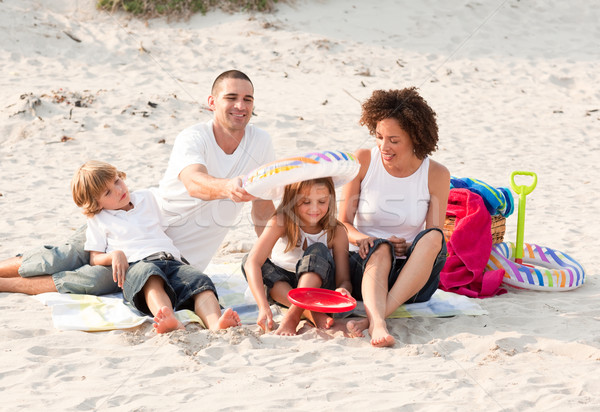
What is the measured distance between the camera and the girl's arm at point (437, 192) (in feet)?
12.8

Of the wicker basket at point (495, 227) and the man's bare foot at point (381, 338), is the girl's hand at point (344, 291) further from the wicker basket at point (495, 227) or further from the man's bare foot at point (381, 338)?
the wicker basket at point (495, 227)

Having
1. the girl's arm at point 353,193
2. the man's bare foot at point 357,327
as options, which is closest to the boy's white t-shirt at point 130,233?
the girl's arm at point 353,193

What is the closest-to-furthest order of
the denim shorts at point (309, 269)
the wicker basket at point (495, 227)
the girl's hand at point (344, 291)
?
1. the girl's hand at point (344, 291)
2. the denim shorts at point (309, 269)
3. the wicker basket at point (495, 227)

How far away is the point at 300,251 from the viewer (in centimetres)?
377

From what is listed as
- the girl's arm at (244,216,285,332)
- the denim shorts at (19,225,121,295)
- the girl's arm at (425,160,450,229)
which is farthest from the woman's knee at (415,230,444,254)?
the denim shorts at (19,225,121,295)

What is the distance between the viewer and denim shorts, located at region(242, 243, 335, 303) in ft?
11.7

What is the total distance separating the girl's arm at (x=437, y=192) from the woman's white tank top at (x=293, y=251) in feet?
2.06

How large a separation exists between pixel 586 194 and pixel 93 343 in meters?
5.05

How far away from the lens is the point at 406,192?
3922 millimetres

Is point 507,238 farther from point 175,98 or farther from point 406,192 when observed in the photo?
point 175,98

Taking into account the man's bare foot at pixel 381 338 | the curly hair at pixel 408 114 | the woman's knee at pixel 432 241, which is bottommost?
the man's bare foot at pixel 381 338

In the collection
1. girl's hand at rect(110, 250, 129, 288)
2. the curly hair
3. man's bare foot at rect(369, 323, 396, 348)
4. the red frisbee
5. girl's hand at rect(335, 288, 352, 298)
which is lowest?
man's bare foot at rect(369, 323, 396, 348)

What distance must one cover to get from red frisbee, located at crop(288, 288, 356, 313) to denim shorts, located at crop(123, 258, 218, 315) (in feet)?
1.54

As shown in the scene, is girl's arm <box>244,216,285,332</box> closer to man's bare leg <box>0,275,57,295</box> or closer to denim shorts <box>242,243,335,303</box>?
denim shorts <box>242,243,335,303</box>
